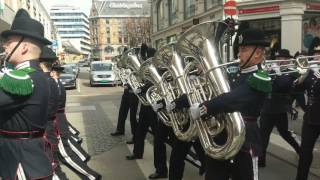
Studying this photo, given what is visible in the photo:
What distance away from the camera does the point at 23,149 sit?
137 inches

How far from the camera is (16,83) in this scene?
10.5 ft

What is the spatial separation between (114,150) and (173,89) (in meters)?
3.15

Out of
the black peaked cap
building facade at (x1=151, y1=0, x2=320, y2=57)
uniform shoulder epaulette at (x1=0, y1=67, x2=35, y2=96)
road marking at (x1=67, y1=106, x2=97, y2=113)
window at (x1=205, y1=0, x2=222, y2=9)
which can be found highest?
window at (x1=205, y1=0, x2=222, y2=9)

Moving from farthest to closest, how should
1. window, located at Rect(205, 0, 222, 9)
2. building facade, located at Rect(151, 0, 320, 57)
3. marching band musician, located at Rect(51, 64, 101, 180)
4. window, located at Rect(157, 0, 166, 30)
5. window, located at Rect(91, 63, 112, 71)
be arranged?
1. window, located at Rect(157, 0, 166, 30)
2. window, located at Rect(91, 63, 112, 71)
3. window, located at Rect(205, 0, 222, 9)
4. building facade, located at Rect(151, 0, 320, 57)
5. marching band musician, located at Rect(51, 64, 101, 180)

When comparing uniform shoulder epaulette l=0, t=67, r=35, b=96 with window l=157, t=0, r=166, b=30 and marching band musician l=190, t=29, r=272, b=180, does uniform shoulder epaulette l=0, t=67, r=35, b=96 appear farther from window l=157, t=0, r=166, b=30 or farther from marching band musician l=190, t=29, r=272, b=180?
window l=157, t=0, r=166, b=30

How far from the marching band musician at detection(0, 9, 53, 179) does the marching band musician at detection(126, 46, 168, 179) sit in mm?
3271

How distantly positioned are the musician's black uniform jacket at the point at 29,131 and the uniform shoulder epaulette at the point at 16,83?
106 mm

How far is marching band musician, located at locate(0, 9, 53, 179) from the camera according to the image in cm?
342

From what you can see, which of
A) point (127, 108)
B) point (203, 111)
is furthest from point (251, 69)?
point (127, 108)

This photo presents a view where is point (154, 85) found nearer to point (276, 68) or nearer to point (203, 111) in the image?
point (276, 68)

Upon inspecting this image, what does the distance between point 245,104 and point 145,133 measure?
396 cm

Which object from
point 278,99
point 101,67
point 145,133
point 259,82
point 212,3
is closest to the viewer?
point 259,82

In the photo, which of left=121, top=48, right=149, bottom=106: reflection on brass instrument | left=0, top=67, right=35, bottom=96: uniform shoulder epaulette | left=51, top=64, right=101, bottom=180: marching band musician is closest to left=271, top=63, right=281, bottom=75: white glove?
left=51, top=64, right=101, bottom=180: marching band musician

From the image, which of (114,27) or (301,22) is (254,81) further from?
(114,27)
